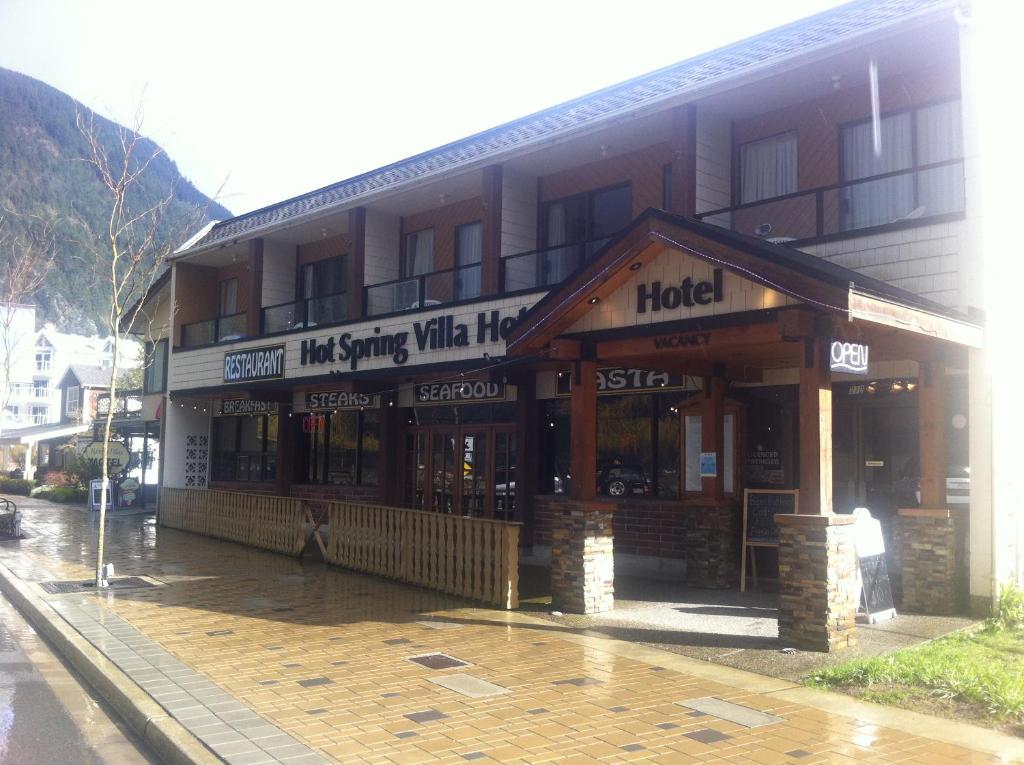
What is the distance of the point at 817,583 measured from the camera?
8.22m

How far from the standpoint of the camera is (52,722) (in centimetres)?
652

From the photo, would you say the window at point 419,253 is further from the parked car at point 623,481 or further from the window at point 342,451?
the parked car at point 623,481

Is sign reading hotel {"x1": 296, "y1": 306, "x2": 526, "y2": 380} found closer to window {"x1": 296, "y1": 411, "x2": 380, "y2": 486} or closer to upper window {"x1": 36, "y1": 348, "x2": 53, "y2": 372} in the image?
window {"x1": 296, "y1": 411, "x2": 380, "y2": 486}

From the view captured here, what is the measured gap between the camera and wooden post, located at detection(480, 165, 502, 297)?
15.2 metres

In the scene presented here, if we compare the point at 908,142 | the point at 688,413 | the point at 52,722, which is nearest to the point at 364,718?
the point at 52,722

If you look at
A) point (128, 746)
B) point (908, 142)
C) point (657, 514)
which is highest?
point (908, 142)

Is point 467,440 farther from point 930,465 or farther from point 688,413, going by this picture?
point 930,465

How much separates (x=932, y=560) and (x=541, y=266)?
25.1ft

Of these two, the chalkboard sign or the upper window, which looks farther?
the upper window

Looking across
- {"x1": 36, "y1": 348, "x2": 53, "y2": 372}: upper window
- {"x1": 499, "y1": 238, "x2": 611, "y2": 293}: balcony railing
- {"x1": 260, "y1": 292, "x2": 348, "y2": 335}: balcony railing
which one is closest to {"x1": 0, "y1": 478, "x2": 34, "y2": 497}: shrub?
{"x1": 260, "y1": 292, "x2": 348, "y2": 335}: balcony railing

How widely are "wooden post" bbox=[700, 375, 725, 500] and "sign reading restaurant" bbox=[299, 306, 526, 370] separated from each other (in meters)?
2.93

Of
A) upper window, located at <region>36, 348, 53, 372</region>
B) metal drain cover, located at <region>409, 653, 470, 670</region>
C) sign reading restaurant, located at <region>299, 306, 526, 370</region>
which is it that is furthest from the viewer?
upper window, located at <region>36, 348, 53, 372</region>

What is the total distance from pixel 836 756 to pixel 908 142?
8.61 metres

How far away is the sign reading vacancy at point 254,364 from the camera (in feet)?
62.7
